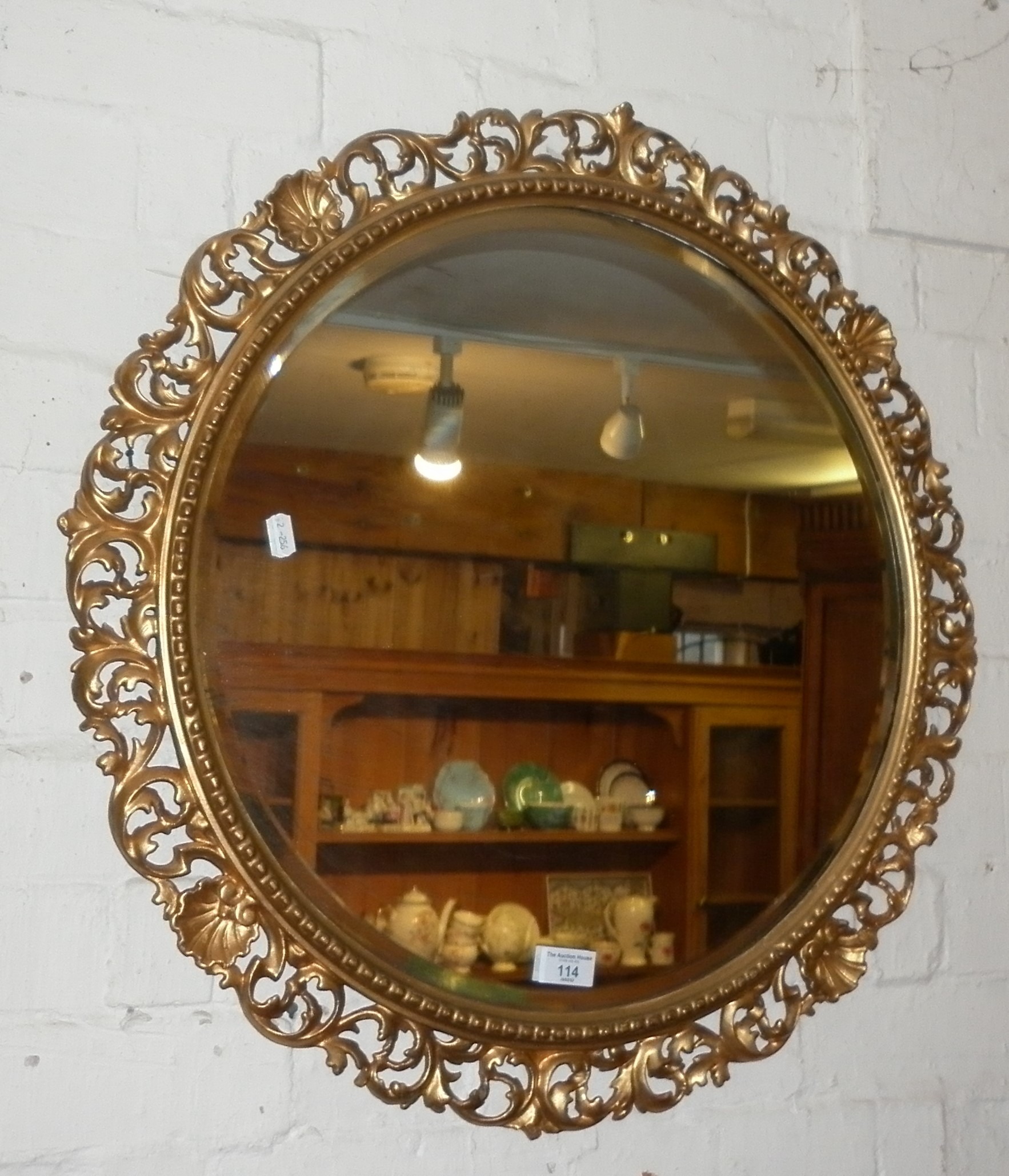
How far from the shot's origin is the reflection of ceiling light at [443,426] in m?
1.02

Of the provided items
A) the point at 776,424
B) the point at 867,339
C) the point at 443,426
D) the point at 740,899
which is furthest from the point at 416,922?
the point at 867,339

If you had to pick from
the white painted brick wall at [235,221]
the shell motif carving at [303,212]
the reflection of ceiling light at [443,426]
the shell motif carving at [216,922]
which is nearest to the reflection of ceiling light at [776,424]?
the white painted brick wall at [235,221]

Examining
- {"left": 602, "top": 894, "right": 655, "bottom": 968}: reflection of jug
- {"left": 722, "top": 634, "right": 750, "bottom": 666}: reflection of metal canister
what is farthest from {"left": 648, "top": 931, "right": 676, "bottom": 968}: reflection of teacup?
{"left": 722, "top": 634, "right": 750, "bottom": 666}: reflection of metal canister

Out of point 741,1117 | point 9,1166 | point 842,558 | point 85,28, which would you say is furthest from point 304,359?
point 741,1117

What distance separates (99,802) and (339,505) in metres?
0.28

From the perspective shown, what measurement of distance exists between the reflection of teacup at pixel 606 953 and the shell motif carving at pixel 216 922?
27 cm

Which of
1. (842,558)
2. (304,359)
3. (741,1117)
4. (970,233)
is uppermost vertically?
(970,233)

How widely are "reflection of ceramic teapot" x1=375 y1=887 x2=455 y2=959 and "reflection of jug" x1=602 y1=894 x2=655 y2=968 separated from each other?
0.13 metres

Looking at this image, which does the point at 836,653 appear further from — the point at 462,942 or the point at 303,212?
the point at 303,212

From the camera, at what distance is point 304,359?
990mm

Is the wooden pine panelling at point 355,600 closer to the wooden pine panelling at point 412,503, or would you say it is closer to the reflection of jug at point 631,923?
the wooden pine panelling at point 412,503

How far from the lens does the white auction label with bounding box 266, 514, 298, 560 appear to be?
3.16 ft

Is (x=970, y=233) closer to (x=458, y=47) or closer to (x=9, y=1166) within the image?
(x=458, y=47)

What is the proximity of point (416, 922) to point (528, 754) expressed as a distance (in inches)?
6.1
